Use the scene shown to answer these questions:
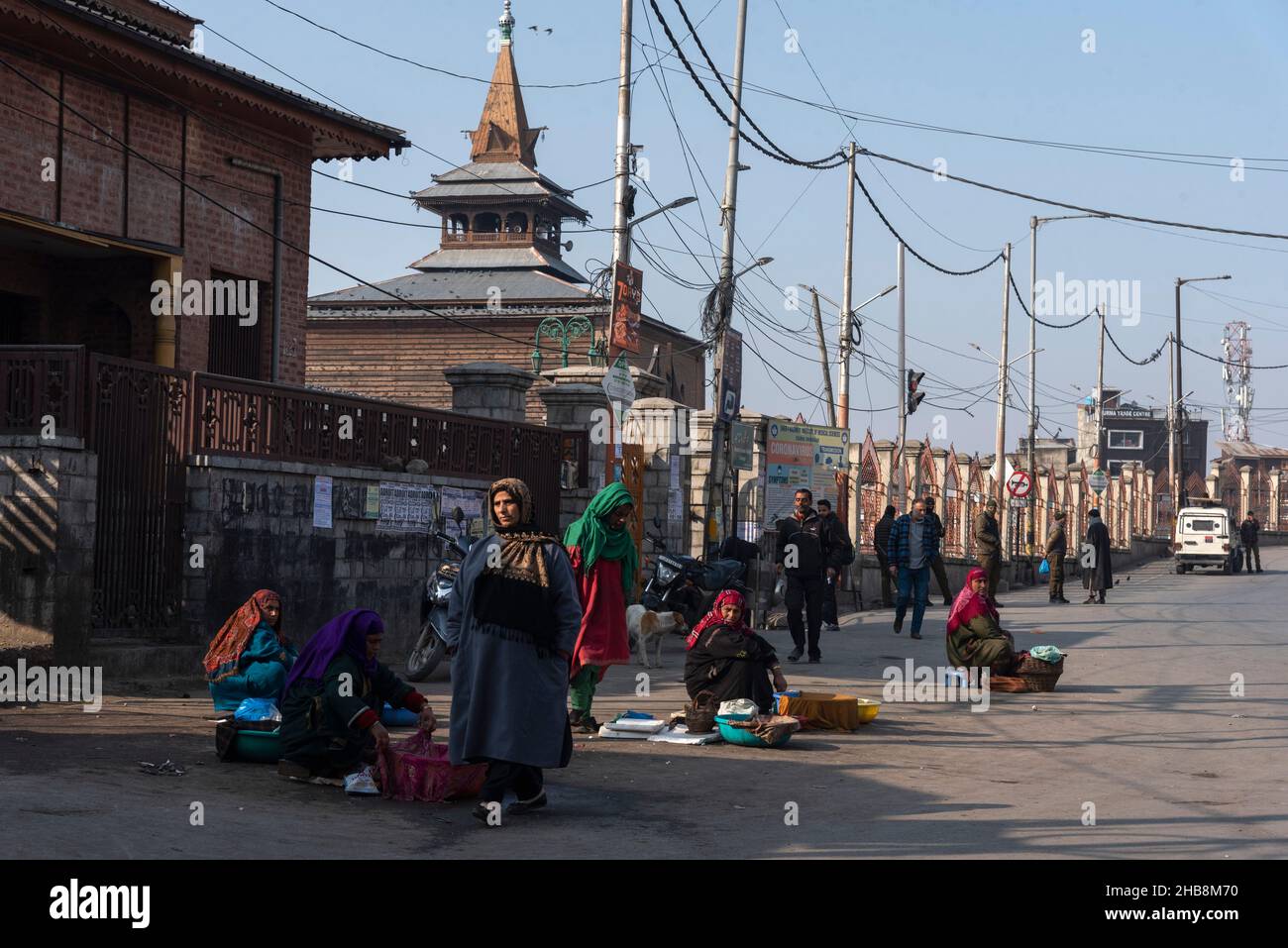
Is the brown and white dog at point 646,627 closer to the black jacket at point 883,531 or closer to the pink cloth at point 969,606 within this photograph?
the pink cloth at point 969,606

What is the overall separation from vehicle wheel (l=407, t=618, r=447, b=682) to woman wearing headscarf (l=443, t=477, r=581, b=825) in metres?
6.08

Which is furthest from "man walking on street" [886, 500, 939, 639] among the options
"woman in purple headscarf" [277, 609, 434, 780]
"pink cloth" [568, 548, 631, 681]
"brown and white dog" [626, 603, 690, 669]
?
"woman in purple headscarf" [277, 609, 434, 780]

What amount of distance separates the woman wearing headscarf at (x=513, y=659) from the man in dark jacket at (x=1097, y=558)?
70.4 ft

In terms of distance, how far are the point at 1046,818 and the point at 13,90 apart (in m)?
14.6

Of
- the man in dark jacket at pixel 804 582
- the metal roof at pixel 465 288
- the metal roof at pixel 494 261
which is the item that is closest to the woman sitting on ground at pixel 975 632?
the man in dark jacket at pixel 804 582

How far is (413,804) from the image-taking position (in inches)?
313

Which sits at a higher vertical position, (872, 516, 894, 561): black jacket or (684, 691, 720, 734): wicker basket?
(872, 516, 894, 561): black jacket

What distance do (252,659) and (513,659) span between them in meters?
2.57

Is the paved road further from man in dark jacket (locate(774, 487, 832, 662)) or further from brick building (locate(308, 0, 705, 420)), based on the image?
brick building (locate(308, 0, 705, 420))

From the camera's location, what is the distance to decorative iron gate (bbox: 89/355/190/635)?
40.6 ft

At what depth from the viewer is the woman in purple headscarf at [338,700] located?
26.8 ft

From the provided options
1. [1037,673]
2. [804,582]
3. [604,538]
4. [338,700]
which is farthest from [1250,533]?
[338,700]
